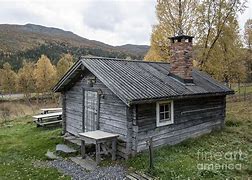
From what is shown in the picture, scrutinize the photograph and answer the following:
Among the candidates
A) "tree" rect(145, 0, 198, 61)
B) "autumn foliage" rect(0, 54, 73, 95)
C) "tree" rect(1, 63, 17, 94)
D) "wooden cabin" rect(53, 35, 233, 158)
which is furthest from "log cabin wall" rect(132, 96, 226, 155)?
"tree" rect(1, 63, 17, 94)

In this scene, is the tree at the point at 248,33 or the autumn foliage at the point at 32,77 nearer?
the tree at the point at 248,33

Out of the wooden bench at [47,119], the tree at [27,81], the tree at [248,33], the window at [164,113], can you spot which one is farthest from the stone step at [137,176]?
the tree at [27,81]

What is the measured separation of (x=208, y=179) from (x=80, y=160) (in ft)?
17.9

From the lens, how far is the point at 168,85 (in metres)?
12.7

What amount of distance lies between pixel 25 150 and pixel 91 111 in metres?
3.84

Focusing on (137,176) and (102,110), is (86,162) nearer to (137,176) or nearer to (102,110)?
(102,110)

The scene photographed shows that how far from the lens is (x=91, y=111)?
522 inches

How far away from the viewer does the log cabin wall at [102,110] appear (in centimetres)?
1123

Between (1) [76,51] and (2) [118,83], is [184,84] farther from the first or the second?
(1) [76,51]

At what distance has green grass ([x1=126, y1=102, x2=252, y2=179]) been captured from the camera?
8.93 meters

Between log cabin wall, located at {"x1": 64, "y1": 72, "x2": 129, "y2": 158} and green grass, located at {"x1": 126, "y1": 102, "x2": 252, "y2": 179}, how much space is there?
1419mm

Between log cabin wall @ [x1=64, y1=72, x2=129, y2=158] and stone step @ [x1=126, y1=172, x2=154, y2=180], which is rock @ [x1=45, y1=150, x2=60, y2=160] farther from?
stone step @ [x1=126, y1=172, x2=154, y2=180]

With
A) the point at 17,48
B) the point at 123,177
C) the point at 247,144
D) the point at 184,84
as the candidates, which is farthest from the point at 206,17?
the point at 17,48

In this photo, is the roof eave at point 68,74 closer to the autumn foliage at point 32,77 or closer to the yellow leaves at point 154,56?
the yellow leaves at point 154,56
